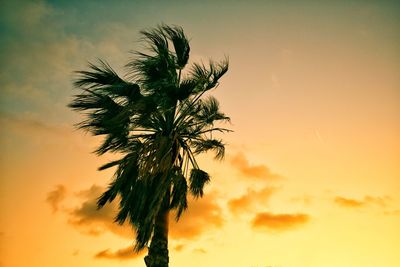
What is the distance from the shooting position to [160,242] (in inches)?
644

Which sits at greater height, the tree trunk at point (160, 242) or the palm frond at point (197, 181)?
the palm frond at point (197, 181)

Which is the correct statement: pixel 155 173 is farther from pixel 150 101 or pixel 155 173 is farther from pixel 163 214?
pixel 150 101

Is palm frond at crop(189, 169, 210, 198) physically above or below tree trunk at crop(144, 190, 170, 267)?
above

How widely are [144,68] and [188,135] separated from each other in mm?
3116

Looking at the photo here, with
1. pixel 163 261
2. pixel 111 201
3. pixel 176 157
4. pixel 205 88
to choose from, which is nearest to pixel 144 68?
pixel 205 88

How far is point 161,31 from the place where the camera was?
57.7 feet

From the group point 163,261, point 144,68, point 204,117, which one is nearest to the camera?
point 163,261

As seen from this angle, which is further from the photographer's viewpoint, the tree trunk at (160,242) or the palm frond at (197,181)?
the palm frond at (197,181)

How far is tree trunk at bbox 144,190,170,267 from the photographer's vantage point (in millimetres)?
16027

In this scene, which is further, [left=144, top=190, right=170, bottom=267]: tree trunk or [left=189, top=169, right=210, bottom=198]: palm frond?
[left=189, top=169, right=210, bottom=198]: palm frond

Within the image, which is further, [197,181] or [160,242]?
[197,181]

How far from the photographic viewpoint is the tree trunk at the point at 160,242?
16.0 metres

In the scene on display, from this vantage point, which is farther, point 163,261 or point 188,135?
point 188,135

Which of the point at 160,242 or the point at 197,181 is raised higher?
the point at 197,181
